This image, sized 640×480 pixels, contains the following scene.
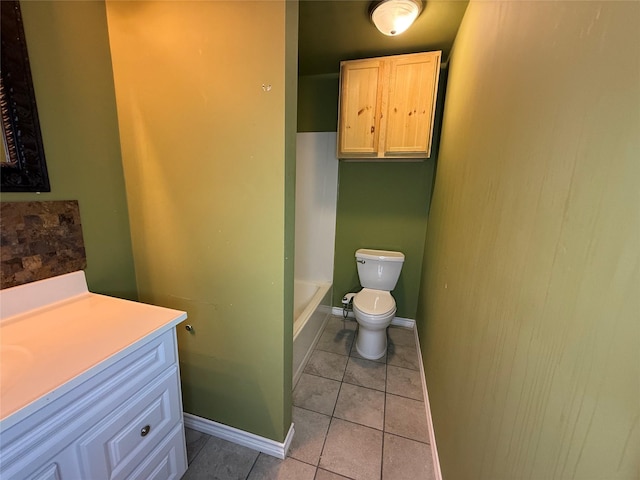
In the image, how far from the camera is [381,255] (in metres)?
2.45

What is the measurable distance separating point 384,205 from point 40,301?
2.34 meters

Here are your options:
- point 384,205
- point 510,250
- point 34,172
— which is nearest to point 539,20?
point 510,250

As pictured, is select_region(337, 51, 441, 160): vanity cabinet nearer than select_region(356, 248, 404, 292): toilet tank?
Yes

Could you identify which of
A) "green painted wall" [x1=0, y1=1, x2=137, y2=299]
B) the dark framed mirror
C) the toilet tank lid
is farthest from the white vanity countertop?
the toilet tank lid

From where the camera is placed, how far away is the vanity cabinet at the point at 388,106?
6.39ft

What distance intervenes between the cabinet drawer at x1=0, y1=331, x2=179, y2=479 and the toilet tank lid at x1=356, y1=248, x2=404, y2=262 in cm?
178

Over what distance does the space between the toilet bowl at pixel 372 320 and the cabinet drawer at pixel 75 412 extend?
1.46m

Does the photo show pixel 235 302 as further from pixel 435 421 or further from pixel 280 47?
pixel 435 421

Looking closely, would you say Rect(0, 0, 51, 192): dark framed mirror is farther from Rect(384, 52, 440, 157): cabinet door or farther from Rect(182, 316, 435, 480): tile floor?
Rect(384, 52, 440, 157): cabinet door

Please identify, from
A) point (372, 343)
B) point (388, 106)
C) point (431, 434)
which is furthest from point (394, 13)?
point (431, 434)

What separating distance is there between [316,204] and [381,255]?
84cm

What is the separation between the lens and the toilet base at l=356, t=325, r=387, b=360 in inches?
84.8

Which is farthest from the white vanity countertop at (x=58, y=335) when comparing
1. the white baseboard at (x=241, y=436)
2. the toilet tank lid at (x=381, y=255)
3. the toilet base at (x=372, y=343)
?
the toilet tank lid at (x=381, y=255)

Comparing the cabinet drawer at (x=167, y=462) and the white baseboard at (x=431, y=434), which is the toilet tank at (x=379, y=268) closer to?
the white baseboard at (x=431, y=434)
